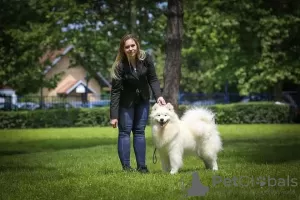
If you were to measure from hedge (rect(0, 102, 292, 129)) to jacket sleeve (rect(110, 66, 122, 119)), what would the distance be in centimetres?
2158

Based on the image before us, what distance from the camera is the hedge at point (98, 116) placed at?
95.2 feet

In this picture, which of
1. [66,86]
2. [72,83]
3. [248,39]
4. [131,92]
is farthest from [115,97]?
[66,86]

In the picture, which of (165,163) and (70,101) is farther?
(70,101)

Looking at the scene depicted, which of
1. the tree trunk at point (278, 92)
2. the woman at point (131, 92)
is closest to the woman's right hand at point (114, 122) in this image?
the woman at point (131, 92)

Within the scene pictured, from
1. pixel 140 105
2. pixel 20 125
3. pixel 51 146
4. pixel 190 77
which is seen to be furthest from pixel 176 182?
pixel 190 77

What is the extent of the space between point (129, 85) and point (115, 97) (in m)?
0.30

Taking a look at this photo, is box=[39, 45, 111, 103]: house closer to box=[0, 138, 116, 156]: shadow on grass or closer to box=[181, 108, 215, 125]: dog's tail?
box=[0, 138, 116, 156]: shadow on grass

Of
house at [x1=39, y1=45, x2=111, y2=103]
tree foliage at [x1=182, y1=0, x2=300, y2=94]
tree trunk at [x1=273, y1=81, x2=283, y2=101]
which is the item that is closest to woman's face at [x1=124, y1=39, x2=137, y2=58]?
tree foliage at [x1=182, y1=0, x2=300, y2=94]

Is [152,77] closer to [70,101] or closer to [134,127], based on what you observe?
[134,127]

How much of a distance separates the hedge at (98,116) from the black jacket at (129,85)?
2139 cm

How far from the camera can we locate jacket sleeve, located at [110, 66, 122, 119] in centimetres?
799

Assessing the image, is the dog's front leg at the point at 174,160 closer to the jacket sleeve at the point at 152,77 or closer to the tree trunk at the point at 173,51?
the jacket sleeve at the point at 152,77

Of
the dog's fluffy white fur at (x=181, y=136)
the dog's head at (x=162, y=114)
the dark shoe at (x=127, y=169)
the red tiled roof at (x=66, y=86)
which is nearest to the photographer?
the dog's head at (x=162, y=114)

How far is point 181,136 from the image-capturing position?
8102 millimetres
